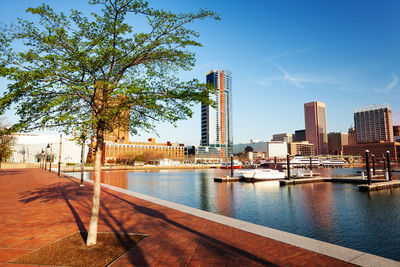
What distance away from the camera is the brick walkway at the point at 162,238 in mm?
6574

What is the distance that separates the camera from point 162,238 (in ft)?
27.7

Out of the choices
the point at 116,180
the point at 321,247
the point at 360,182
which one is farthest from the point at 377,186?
the point at 116,180

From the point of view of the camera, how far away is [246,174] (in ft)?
145

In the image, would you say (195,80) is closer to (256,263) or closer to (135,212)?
(256,263)

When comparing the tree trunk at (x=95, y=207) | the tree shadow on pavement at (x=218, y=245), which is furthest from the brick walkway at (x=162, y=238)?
the tree trunk at (x=95, y=207)

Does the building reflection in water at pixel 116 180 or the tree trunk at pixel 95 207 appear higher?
the tree trunk at pixel 95 207

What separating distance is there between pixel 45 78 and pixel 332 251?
32.6ft

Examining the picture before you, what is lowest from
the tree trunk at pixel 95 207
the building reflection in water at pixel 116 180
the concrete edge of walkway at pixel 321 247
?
the building reflection in water at pixel 116 180

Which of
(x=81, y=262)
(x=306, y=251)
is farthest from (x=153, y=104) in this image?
(x=306, y=251)

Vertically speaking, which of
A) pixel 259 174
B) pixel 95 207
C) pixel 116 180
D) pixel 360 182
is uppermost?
pixel 95 207

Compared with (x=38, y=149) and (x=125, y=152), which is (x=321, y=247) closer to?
(x=38, y=149)

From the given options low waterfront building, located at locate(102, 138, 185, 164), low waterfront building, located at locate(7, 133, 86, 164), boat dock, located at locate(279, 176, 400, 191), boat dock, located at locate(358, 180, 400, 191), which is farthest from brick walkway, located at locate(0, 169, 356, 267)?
low waterfront building, located at locate(102, 138, 185, 164)

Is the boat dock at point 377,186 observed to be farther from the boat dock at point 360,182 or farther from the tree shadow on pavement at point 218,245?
the tree shadow on pavement at point 218,245

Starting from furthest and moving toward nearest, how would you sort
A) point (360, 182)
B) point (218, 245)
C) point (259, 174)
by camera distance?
point (259, 174), point (360, 182), point (218, 245)
